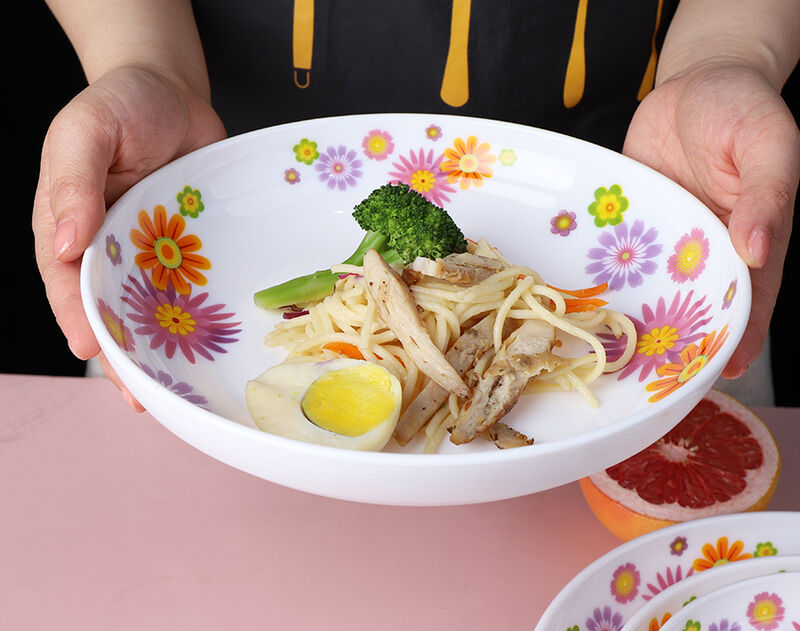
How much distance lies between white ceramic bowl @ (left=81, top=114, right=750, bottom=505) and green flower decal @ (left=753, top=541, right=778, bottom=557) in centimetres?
40

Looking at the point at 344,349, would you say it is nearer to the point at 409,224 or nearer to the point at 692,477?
the point at 409,224

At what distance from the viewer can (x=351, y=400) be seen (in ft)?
6.15

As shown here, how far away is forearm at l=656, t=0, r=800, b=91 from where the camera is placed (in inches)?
110

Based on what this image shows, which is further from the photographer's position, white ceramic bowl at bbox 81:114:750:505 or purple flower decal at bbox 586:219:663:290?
purple flower decal at bbox 586:219:663:290

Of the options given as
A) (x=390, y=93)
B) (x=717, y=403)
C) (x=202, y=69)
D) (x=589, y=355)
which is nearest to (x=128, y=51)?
(x=202, y=69)

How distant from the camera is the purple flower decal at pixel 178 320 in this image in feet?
6.66

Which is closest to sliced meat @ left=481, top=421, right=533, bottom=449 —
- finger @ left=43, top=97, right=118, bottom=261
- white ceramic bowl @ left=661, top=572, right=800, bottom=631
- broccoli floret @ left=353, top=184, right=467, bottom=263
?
white ceramic bowl @ left=661, top=572, right=800, bottom=631

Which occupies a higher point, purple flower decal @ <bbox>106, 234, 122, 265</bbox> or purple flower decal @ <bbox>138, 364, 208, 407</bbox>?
purple flower decal @ <bbox>106, 234, 122, 265</bbox>

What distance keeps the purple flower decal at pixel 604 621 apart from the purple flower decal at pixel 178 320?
110 centimetres

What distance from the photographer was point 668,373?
1938mm

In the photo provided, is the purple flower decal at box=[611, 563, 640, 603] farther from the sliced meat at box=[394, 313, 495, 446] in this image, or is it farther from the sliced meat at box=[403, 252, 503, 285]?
the sliced meat at box=[403, 252, 503, 285]

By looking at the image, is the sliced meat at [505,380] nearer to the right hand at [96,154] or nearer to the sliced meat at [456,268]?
the sliced meat at [456,268]

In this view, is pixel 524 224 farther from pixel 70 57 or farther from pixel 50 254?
pixel 70 57

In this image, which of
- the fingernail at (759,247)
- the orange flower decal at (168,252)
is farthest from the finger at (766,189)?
the orange flower decal at (168,252)
